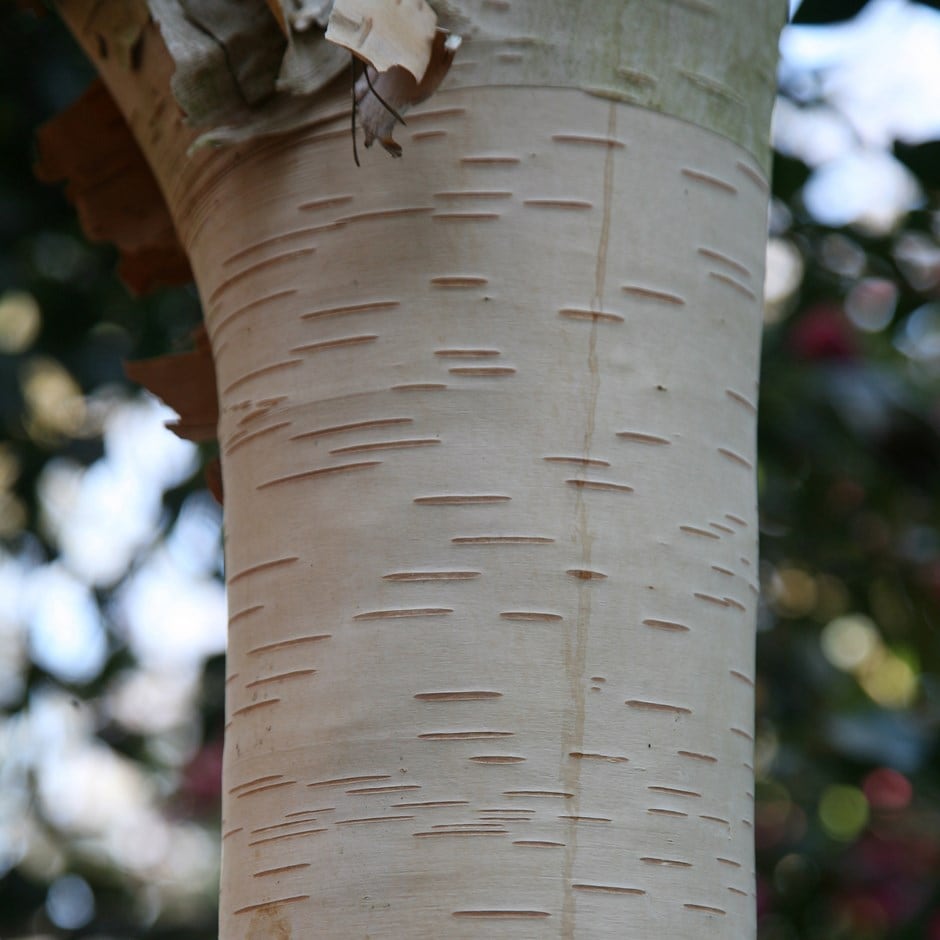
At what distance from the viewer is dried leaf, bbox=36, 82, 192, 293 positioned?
→ 87 cm

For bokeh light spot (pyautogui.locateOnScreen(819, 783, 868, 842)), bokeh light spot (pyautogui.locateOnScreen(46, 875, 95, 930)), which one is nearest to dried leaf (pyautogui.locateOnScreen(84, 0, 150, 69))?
bokeh light spot (pyautogui.locateOnScreen(819, 783, 868, 842))

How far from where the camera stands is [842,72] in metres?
1.81

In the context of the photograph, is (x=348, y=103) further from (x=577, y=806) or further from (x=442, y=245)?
(x=577, y=806)

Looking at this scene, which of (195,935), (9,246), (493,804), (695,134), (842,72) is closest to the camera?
(493,804)

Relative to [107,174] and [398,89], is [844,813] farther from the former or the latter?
[398,89]

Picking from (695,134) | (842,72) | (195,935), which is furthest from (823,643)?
(695,134)

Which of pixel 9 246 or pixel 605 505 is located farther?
pixel 9 246

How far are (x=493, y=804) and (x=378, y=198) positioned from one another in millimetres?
287

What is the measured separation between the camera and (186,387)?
0.79 meters

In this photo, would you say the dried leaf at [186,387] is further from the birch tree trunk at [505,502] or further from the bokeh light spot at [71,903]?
the bokeh light spot at [71,903]

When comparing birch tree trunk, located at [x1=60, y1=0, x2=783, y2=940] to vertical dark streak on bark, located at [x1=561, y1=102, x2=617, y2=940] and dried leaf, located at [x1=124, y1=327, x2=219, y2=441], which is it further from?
dried leaf, located at [x1=124, y1=327, x2=219, y2=441]

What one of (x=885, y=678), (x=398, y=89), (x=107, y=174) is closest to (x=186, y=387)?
(x=107, y=174)

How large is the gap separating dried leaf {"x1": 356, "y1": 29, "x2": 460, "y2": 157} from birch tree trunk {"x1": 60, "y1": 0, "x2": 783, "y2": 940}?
1.3 inches

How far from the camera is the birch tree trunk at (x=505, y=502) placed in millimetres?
507
